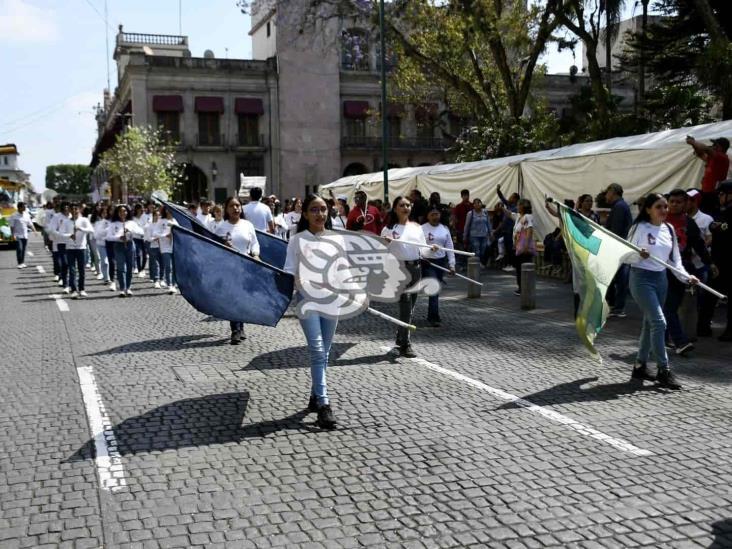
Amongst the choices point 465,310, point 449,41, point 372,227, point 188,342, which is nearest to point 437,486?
point 188,342

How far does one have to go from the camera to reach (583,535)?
392cm

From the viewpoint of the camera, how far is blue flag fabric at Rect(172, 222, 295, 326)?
643cm

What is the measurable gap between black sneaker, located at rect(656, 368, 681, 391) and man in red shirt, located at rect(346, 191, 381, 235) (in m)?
7.32

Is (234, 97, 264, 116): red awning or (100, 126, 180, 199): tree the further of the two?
(234, 97, 264, 116): red awning

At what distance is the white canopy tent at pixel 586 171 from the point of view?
40.2ft

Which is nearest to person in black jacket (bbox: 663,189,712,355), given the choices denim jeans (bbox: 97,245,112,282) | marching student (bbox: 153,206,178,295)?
marching student (bbox: 153,206,178,295)

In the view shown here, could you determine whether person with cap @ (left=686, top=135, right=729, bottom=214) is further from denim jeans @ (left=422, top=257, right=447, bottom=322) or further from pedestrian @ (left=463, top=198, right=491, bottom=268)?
pedestrian @ (left=463, top=198, right=491, bottom=268)

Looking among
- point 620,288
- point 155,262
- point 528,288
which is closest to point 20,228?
point 155,262

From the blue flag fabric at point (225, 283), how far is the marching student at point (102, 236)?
9400 mm

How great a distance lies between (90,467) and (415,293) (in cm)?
522

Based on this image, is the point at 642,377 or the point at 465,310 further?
the point at 465,310

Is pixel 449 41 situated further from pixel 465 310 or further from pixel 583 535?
pixel 583 535

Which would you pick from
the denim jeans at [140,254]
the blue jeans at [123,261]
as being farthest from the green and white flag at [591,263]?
the denim jeans at [140,254]

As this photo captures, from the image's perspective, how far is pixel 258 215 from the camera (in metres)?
12.9
